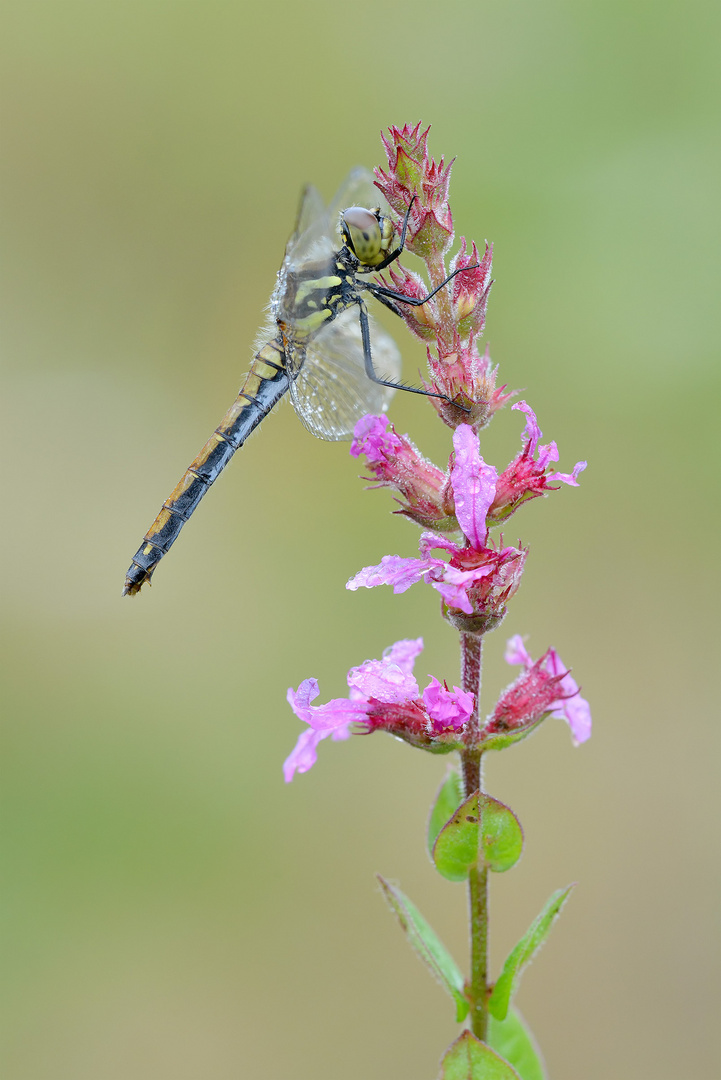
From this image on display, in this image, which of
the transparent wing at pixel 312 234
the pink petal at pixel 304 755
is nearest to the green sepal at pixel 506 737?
the pink petal at pixel 304 755

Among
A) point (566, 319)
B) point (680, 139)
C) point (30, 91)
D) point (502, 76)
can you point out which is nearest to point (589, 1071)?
point (566, 319)

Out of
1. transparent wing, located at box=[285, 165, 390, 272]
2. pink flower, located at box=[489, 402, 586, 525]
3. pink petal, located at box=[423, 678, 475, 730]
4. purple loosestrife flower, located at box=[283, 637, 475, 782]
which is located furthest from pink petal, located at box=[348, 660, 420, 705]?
transparent wing, located at box=[285, 165, 390, 272]

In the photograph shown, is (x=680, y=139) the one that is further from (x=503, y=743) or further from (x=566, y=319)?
(x=503, y=743)

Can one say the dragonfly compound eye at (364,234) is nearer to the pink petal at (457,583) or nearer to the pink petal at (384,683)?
the pink petal at (457,583)

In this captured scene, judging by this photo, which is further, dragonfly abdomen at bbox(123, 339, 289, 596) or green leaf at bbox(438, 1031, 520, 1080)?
dragonfly abdomen at bbox(123, 339, 289, 596)

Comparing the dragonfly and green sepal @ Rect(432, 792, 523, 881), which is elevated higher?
the dragonfly

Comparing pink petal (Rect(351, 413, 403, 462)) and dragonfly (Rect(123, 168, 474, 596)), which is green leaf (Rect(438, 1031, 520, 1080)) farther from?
dragonfly (Rect(123, 168, 474, 596))

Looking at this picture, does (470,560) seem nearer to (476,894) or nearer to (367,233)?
(476,894)
